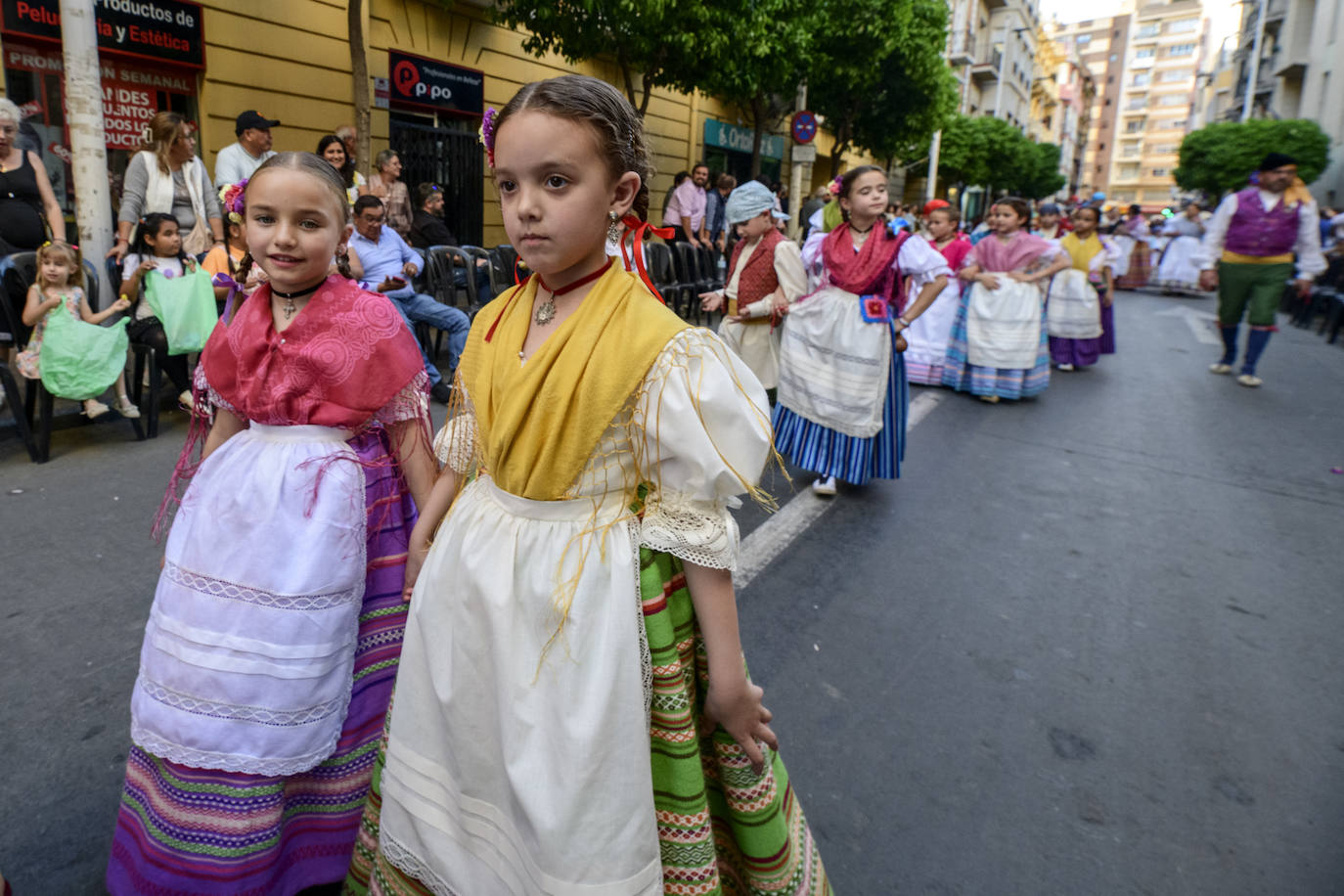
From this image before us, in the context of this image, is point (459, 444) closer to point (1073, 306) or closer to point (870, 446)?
point (870, 446)

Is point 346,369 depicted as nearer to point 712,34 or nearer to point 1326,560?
point 1326,560

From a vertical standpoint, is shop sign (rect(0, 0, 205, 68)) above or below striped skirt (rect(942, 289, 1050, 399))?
above

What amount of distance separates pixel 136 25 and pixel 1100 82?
442 ft

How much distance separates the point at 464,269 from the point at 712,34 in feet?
18.2

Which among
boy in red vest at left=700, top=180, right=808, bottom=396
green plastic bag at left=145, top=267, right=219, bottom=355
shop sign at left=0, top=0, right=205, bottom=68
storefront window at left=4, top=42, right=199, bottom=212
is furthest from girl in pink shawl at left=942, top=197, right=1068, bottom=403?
shop sign at left=0, top=0, right=205, bottom=68

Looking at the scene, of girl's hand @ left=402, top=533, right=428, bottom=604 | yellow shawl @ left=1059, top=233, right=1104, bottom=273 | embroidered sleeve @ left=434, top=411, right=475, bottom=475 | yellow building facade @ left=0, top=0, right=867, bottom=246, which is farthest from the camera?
yellow shawl @ left=1059, top=233, right=1104, bottom=273

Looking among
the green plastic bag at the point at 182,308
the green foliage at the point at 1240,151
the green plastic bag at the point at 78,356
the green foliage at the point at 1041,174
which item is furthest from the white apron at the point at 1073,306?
the green foliage at the point at 1041,174

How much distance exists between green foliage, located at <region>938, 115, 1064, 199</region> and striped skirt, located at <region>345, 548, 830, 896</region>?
1339 inches

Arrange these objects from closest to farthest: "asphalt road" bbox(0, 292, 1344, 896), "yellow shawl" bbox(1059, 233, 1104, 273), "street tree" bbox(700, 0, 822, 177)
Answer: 1. "asphalt road" bbox(0, 292, 1344, 896)
2. "yellow shawl" bbox(1059, 233, 1104, 273)
3. "street tree" bbox(700, 0, 822, 177)

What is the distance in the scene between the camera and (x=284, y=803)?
1.88m

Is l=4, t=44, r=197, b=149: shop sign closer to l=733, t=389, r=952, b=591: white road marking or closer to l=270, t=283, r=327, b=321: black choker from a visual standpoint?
l=733, t=389, r=952, b=591: white road marking

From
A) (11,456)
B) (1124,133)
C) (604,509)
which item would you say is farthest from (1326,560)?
(1124,133)

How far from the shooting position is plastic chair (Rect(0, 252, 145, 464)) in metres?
4.97

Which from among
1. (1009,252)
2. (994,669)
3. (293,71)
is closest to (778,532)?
(994,669)
